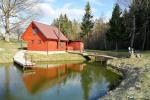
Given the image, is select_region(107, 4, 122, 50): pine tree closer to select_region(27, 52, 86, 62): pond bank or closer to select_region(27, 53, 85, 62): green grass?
select_region(27, 52, 86, 62): pond bank

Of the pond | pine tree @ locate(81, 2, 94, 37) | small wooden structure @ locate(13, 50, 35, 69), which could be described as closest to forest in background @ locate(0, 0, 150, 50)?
pine tree @ locate(81, 2, 94, 37)

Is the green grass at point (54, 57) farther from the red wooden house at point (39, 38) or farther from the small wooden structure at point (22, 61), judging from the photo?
the red wooden house at point (39, 38)

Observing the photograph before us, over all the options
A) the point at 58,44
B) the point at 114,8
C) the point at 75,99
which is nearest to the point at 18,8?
the point at 58,44

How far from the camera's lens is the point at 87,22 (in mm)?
68625

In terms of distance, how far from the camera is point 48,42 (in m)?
43.1

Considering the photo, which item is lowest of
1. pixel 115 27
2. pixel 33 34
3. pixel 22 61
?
pixel 22 61

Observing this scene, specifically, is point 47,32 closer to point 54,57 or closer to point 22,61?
point 54,57

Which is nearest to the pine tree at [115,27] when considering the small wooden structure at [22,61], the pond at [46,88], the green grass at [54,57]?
the green grass at [54,57]

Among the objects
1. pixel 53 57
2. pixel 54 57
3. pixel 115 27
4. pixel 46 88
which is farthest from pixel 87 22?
pixel 46 88

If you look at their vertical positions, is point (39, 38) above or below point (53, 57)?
above

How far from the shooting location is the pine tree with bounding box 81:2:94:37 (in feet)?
225

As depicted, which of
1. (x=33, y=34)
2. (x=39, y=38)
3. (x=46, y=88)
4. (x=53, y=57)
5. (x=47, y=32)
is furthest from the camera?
(x=47, y=32)

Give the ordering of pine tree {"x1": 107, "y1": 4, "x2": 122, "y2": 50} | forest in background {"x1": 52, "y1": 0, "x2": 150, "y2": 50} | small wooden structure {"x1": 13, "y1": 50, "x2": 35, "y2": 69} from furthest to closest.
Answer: pine tree {"x1": 107, "y1": 4, "x2": 122, "y2": 50} → forest in background {"x1": 52, "y1": 0, "x2": 150, "y2": 50} → small wooden structure {"x1": 13, "y1": 50, "x2": 35, "y2": 69}

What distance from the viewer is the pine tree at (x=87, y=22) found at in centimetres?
6862
